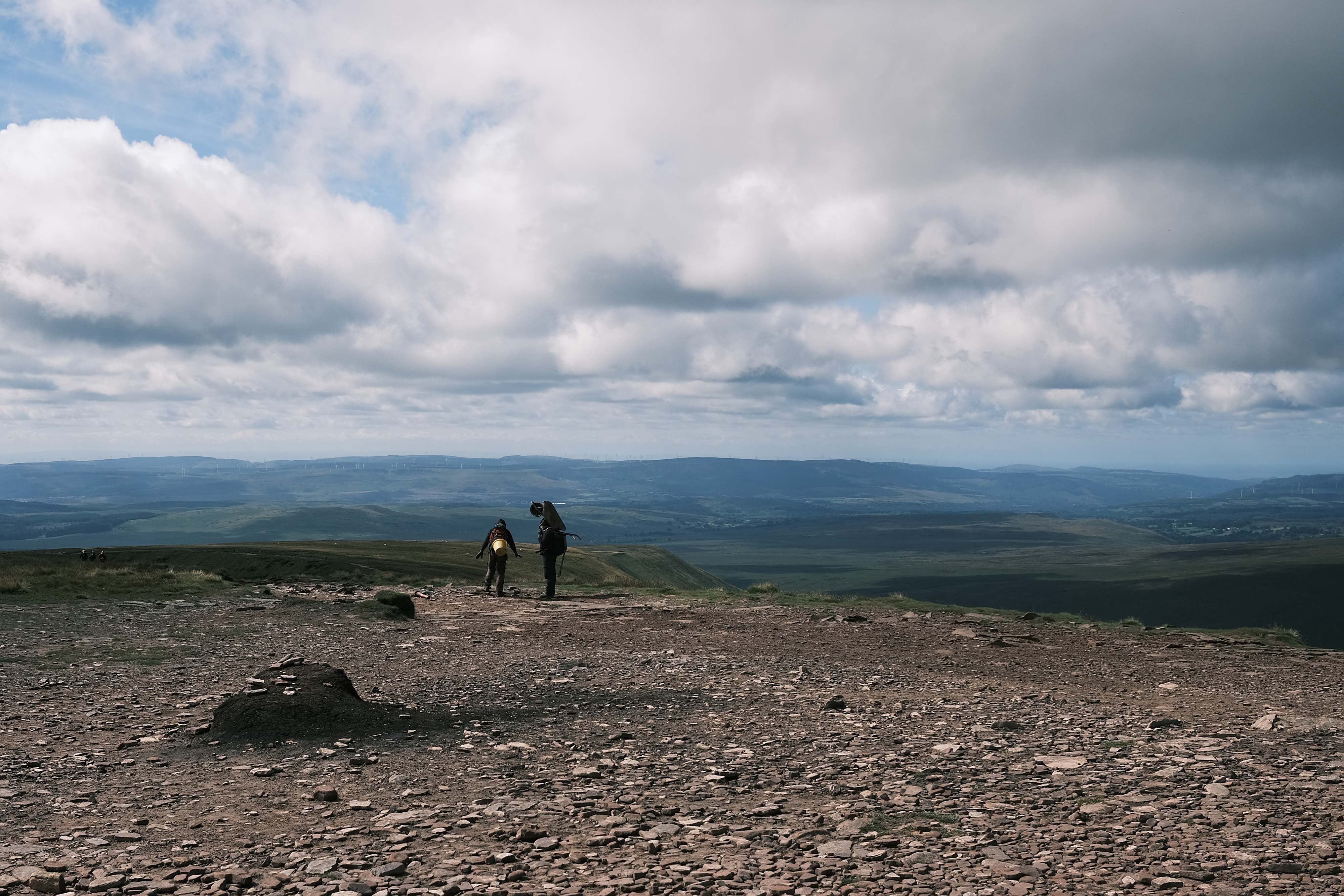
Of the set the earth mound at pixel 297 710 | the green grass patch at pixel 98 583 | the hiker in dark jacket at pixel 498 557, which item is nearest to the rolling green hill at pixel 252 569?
the green grass patch at pixel 98 583

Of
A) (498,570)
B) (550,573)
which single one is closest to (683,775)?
(550,573)

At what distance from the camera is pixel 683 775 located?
9.78m

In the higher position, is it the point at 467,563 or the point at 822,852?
the point at 822,852

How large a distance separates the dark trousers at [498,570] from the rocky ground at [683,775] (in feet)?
40.2

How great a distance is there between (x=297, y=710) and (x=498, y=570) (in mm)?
20541

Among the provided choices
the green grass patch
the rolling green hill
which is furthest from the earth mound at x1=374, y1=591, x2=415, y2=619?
the rolling green hill

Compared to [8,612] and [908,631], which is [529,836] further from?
[8,612]

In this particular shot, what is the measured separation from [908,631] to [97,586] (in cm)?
2498

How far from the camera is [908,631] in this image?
2220cm

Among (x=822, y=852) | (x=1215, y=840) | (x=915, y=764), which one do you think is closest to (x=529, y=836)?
(x=822, y=852)

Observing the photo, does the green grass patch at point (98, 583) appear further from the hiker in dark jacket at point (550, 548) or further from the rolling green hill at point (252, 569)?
the hiker in dark jacket at point (550, 548)

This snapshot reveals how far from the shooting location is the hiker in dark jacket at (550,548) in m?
30.4

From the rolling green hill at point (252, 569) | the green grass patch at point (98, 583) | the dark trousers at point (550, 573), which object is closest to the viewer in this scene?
the green grass patch at point (98, 583)

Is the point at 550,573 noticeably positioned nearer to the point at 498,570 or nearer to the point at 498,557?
the point at 498,557
